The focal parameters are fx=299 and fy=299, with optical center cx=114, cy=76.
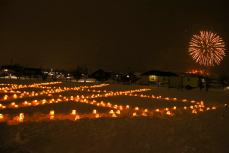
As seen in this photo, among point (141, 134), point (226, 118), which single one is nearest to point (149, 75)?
point (226, 118)

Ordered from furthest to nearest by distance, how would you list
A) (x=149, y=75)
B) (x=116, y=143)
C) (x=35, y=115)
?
(x=149, y=75) < (x=35, y=115) < (x=116, y=143)

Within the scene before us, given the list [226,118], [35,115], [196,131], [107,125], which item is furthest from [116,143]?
[226,118]

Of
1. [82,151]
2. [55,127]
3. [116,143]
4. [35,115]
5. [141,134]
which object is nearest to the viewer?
[82,151]

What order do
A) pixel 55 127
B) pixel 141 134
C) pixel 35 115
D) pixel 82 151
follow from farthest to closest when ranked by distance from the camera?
1. pixel 35 115
2. pixel 55 127
3. pixel 141 134
4. pixel 82 151

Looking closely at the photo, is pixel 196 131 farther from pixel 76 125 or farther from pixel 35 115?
pixel 35 115

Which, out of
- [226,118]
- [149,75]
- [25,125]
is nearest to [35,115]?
[25,125]

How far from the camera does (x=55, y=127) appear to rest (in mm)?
7871

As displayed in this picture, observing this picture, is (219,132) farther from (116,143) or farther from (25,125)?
(25,125)

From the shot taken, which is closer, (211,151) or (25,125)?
(211,151)

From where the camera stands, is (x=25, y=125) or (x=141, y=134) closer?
(x=141, y=134)

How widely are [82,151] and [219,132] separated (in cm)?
390

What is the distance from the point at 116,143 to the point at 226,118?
5345mm

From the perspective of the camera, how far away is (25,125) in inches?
318

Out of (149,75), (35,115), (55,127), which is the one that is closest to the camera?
(55,127)
